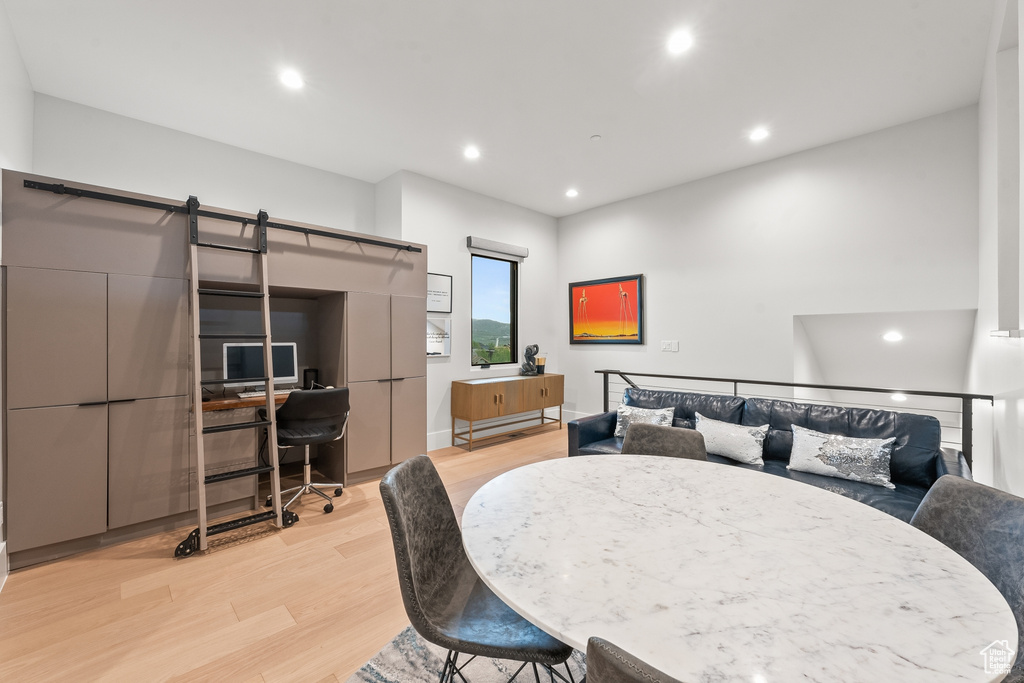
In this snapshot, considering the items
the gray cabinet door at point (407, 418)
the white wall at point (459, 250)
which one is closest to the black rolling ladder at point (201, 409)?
the gray cabinet door at point (407, 418)

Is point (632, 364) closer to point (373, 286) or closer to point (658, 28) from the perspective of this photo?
point (373, 286)

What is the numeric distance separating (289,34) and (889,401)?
17.6ft

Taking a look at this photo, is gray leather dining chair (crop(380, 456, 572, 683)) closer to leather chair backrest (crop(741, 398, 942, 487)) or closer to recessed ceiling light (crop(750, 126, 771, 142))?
leather chair backrest (crop(741, 398, 942, 487))

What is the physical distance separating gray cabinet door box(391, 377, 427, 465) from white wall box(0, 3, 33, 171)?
267 cm

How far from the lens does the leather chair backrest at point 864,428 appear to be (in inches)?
95.4

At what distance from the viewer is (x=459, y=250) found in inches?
189

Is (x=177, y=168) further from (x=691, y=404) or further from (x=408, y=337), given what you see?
(x=691, y=404)

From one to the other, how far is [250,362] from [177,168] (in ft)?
5.70

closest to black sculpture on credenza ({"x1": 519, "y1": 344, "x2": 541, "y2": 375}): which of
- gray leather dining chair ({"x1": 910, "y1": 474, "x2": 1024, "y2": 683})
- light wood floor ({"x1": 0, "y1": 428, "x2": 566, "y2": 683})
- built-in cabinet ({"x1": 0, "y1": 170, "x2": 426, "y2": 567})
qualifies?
built-in cabinet ({"x1": 0, "y1": 170, "x2": 426, "y2": 567})

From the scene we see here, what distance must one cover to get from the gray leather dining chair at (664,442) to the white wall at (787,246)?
2668 mm

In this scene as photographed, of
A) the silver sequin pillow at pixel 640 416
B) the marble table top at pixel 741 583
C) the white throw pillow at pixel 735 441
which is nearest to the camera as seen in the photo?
the marble table top at pixel 741 583

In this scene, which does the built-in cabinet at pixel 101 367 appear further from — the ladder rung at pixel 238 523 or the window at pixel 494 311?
the window at pixel 494 311

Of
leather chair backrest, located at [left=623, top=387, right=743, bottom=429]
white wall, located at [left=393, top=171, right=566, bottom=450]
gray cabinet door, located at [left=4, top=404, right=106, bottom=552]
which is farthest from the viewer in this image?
white wall, located at [left=393, top=171, right=566, bottom=450]

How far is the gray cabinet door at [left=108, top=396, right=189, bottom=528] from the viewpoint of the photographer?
250 cm
